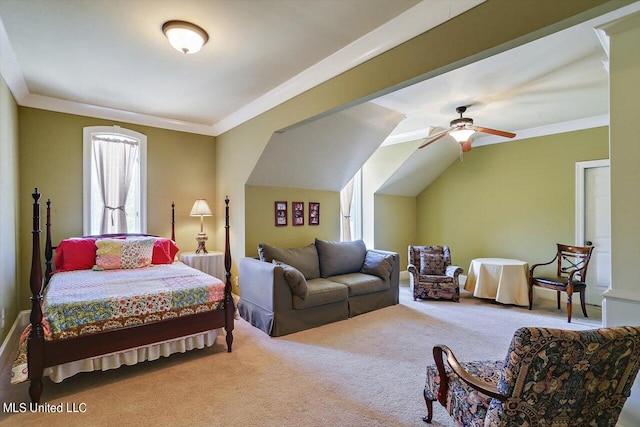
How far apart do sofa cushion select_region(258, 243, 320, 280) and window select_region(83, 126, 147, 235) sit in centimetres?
200

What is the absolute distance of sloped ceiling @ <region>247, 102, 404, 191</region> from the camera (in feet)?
13.2

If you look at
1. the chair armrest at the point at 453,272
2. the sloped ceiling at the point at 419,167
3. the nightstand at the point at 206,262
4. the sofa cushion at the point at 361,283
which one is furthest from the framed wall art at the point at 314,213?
the chair armrest at the point at 453,272

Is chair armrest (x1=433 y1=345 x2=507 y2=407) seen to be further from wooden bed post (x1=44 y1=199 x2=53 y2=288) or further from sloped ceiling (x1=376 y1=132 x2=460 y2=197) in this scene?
wooden bed post (x1=44 y1=199 x2=53 y2=288)

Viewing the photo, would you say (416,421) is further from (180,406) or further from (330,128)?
(330,128)

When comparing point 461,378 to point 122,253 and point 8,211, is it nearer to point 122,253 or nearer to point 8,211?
point 122,253

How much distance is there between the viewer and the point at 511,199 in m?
5.57

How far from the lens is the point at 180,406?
220 centimetres

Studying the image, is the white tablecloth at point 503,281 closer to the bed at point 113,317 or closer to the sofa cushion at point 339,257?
the sofa cushion at point 339,257

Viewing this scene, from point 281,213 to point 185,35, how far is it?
2.70 meters

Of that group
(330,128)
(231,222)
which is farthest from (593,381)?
(231,222)

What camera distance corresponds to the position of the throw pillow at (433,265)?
16.9 ft

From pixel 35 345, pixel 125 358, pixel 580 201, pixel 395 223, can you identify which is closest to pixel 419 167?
pixel 395 223

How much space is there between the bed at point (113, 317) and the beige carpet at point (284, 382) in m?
0.19

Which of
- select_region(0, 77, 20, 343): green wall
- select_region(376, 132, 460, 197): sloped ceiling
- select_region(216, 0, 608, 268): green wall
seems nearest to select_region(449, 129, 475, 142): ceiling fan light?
select_region(376, 132, 460, 197): sloped ceiling
